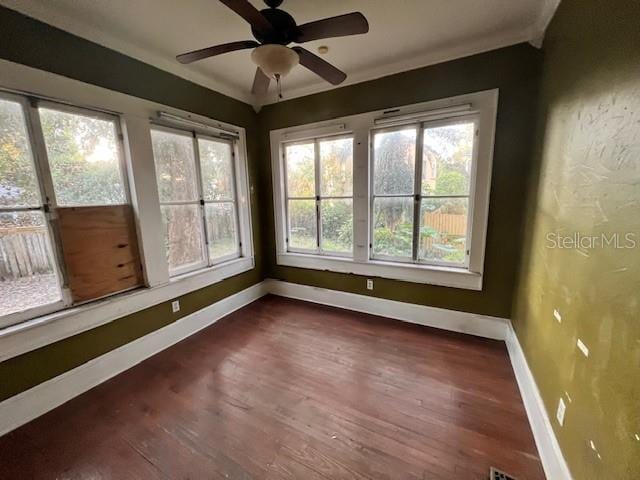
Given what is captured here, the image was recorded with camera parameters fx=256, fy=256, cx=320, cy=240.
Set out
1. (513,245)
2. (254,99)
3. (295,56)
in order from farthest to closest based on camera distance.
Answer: (254,99)
(513,245)
(295,56)

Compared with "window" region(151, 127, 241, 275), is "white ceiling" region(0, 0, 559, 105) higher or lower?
higher

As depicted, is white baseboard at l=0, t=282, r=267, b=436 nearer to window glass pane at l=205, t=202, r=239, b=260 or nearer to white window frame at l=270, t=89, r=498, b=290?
window glass pane at l=205, t=202, r=239, b=260

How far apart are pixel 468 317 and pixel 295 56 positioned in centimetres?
268

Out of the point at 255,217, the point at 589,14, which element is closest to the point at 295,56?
the point at 589,14

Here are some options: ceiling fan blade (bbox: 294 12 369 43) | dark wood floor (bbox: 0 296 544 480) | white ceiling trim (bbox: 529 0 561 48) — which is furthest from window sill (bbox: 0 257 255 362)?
white ceiling trim (bbox: 529 0 561 48)

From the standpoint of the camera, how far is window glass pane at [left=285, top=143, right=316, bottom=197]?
10.6ft

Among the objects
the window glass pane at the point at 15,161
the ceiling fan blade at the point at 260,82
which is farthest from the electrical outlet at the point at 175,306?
the ceiling fan blade at the point at 260,82

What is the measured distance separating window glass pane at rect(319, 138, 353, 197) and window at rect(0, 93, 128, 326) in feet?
6.76

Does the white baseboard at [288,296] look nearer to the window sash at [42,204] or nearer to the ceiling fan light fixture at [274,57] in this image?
the window sash at [42,204]

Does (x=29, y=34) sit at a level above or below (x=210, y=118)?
above

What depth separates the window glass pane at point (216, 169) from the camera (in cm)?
281

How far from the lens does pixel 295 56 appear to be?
1.53 m

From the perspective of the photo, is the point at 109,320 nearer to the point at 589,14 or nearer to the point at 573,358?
the point at 573,358

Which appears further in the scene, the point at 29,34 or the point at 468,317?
the point at 468,317
